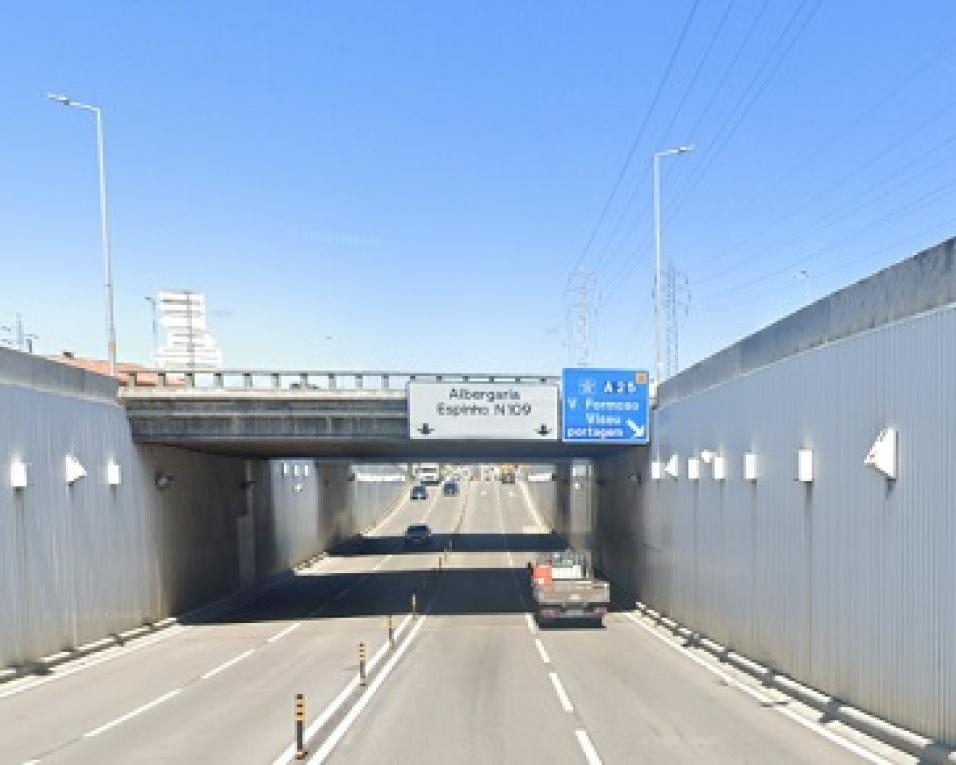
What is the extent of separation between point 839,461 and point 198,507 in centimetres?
2644

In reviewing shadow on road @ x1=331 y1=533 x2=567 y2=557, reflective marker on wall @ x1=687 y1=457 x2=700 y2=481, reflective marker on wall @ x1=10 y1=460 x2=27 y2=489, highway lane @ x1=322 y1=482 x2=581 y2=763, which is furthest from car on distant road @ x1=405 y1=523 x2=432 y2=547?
reflective marker on wall @ x1=10 y1=460 x2=27 y2=489

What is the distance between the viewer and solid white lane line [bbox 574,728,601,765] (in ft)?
35.4

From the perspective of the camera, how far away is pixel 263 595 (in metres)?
37.1

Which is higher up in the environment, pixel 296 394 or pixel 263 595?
pixel 296 394

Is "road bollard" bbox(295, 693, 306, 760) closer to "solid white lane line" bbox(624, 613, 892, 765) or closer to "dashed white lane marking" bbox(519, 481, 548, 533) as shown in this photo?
"solid white lane line" bbox(624, 613, 892, 765)

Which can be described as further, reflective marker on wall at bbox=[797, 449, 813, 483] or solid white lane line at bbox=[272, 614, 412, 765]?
reflective marker on wall at bbox=[797, 449, 813, 483]

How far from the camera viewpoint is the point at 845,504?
12289 mm

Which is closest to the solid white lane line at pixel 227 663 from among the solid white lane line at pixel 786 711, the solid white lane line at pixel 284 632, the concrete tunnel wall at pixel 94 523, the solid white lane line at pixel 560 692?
the solid white lane line at pixel 284 632

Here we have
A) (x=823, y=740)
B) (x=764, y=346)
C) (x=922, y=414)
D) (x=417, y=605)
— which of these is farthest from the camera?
(x=417, y=605)

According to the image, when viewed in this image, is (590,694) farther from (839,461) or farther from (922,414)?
(922,414)

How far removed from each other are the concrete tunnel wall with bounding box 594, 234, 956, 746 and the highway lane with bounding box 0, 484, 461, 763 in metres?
9.58

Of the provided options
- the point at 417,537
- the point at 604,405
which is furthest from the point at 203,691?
the point at 417,537

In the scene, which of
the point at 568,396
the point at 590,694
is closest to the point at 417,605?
the point at 568,396

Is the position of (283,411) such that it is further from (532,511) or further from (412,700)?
(532,511)
